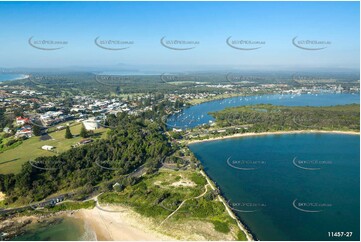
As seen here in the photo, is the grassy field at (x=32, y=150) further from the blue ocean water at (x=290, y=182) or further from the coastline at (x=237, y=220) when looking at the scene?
the coastline at (x=237, y=220)

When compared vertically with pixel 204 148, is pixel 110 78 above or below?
above

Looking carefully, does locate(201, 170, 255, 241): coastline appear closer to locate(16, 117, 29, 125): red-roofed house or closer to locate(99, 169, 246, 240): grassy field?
locate(99, 169, 246, 240): grassy field

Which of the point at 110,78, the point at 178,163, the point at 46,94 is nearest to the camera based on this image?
the point at 178,163

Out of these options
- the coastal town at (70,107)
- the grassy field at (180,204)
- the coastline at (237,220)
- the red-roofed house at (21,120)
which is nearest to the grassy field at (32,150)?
the coastal town at (70,107)

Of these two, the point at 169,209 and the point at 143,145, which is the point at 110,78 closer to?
the point at 143,145

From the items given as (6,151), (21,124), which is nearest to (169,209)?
(6,151)

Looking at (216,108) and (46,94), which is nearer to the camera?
(216,108)

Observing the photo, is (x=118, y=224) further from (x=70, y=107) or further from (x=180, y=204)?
(x=70, y=107)
